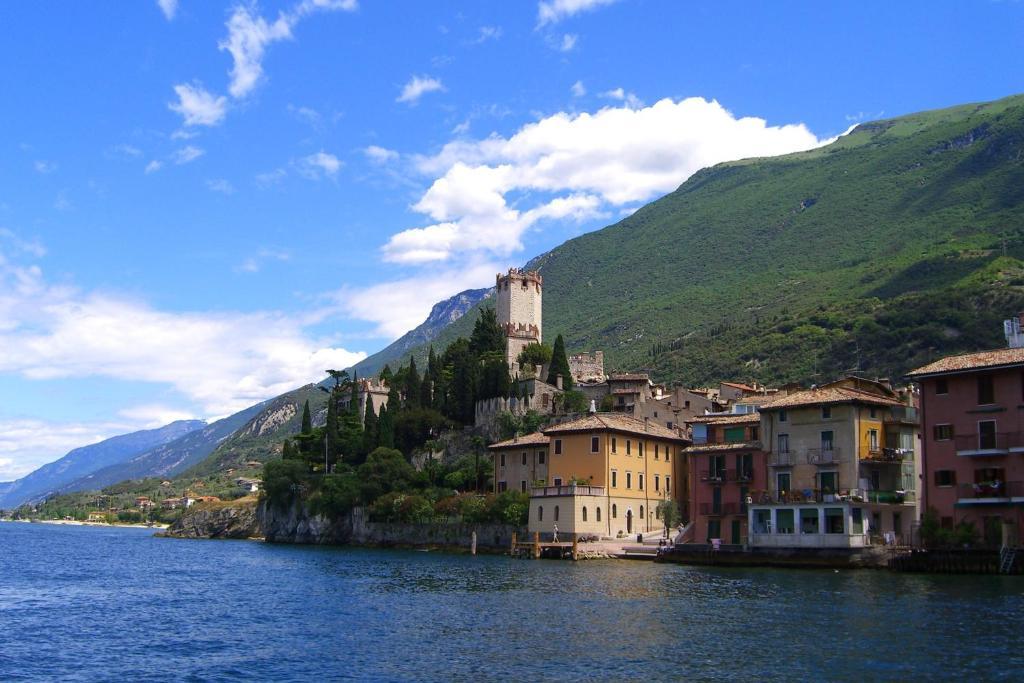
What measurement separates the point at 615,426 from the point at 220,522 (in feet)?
255

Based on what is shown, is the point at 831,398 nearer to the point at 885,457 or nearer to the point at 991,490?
the point at 885,457

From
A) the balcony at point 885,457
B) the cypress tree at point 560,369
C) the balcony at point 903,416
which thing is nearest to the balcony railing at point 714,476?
the balcony at point 885,457

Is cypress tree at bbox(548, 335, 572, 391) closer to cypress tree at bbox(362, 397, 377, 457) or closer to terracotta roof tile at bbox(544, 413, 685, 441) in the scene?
cypress tree at bbox(362, 397, 377, 457)

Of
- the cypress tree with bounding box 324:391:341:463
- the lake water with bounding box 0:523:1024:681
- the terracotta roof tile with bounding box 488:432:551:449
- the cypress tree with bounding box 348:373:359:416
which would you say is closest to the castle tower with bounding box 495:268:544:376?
the cypress tree with bounding box 348:373:359:416

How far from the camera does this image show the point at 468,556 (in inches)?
3196

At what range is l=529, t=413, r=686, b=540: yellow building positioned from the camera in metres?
78.3

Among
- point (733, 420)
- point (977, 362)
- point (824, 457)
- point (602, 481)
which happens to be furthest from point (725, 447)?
point (977, 362)

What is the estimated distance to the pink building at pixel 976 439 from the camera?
55438 mm

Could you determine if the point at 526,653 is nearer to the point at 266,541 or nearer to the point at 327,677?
the point at 327,677

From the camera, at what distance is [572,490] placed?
3073 inches

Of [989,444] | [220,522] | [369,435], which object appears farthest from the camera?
[220,522]

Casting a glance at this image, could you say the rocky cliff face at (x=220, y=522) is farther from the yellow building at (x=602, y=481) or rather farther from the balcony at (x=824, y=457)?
the balcony at (x=824, y=457)

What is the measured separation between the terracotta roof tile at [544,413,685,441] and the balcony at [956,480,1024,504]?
28164 mm

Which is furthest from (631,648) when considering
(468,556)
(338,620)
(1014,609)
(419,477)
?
(419,477)
